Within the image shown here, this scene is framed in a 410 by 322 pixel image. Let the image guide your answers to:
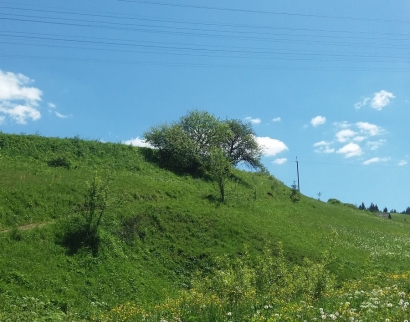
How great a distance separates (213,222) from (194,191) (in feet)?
33.3

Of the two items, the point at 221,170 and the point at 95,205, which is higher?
the point at 221,170

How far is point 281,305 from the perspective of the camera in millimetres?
10914

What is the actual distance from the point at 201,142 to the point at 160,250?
3238cm

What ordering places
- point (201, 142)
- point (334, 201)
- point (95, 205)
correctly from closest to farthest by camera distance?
point (95, 205) → point (201, 142) → point (334, 201)

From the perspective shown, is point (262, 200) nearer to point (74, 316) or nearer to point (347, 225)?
point (347, 225)

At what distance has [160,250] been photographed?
26.1 metres

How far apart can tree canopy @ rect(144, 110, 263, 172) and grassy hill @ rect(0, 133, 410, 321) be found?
3.32 meters

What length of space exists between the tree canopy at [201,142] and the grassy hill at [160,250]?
3324mm

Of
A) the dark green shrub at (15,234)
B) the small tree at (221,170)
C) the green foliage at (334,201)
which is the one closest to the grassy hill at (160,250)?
the dark green shrub at (15,234)

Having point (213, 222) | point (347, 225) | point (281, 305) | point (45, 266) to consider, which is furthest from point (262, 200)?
point (281, 305)

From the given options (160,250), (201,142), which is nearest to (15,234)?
(160,250)

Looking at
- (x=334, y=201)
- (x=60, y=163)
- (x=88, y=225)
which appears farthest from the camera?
(x=334, y=201)

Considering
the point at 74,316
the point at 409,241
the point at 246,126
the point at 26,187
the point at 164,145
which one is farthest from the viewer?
the point at 246,126

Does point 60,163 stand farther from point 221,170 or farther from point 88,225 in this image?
point 88,225
